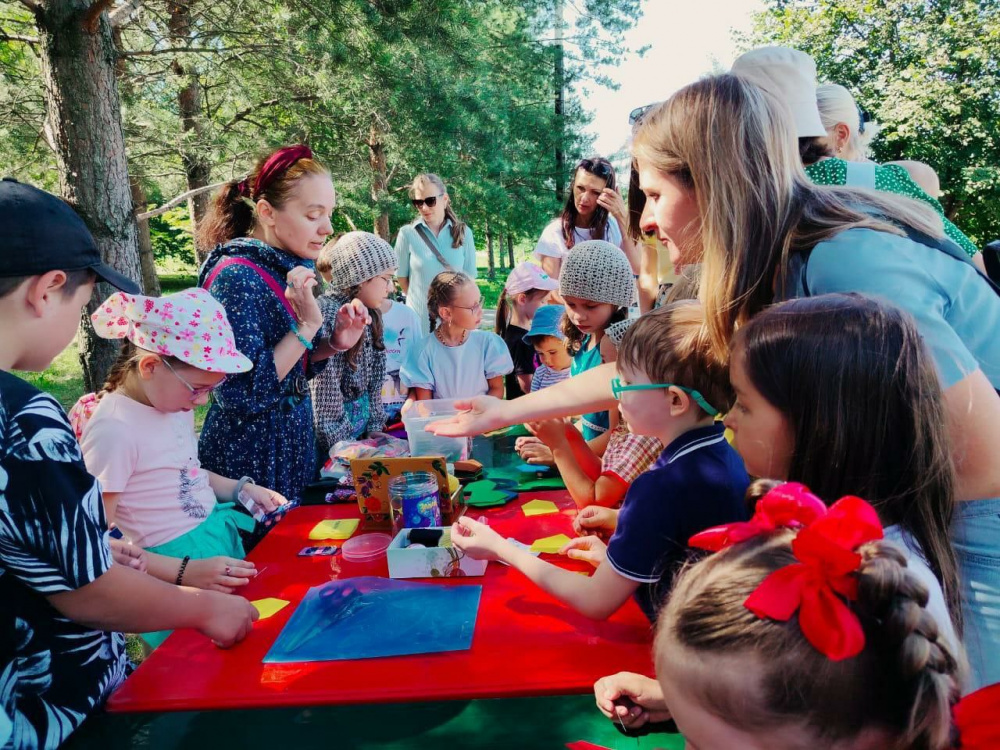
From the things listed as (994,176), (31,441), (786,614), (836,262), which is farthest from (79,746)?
(994,176)

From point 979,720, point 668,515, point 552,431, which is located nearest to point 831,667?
point 979,720

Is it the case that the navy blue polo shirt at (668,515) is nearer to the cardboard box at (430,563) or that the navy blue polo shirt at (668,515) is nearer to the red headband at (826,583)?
the cardboard box at (430,563)

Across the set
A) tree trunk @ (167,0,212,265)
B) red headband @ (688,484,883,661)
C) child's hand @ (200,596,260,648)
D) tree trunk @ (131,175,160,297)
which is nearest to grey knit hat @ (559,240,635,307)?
child's hand @ (200,596,260,648)

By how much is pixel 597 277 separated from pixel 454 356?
1097mm

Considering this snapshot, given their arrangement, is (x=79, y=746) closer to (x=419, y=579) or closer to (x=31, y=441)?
(x=31, y=441)

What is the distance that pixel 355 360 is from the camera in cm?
321

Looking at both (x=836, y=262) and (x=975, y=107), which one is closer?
(x=836, y=262)

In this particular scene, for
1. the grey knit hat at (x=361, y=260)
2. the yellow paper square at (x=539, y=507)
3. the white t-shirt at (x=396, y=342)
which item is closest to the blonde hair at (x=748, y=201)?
the yellow paper square at (x=539, y=507)

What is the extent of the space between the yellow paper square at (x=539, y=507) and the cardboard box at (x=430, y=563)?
0.43m

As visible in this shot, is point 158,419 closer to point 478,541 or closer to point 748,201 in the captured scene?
point 478,541

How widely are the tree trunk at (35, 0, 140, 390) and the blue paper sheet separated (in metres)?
3.22

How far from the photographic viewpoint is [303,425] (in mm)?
2553

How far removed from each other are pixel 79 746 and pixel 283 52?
6130mm

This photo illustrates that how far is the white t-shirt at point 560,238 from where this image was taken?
4582 mm
